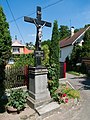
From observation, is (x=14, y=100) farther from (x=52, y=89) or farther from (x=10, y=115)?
(x=52, y=89)

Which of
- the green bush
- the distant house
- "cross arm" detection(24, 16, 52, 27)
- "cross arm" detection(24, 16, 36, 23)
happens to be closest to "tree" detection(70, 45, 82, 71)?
the distant house

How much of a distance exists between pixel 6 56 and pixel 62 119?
334cm

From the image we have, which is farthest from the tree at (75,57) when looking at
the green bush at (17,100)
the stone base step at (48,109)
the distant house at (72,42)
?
the green bush at (17,100)

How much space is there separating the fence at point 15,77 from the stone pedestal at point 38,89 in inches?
60.7

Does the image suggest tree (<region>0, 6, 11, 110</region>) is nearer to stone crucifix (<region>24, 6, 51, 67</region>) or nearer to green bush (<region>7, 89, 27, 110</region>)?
stone crucifix (<region>24, 6, 51, 67</region>)

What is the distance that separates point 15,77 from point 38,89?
2.17 meters

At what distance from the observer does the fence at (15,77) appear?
9.20 m

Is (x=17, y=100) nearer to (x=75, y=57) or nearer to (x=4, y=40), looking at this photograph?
(x=4, y=40)

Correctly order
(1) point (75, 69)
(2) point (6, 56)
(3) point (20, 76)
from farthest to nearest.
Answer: (1) point (75, 69), (3) point (20, 76), (2) point (6, 56)

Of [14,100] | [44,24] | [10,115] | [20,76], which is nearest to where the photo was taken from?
[10,115]

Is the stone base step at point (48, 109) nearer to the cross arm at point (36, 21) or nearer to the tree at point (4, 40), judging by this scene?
the tree at point (4, 40)

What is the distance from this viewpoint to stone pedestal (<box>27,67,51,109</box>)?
306 inches

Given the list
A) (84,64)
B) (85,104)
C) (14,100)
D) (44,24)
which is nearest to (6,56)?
(14,100)

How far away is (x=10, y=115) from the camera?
23.6ft
